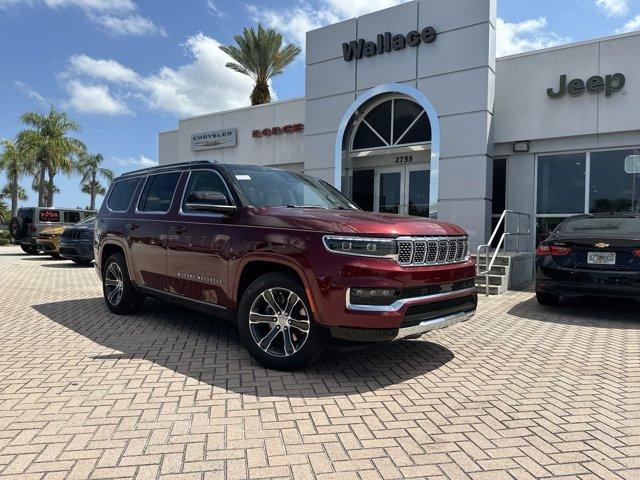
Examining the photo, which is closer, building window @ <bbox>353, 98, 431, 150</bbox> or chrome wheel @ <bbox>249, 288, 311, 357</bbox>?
chrome wheel @ <bbox>249, 288, 311, 357</bbox>

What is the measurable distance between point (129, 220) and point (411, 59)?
9.36 metres

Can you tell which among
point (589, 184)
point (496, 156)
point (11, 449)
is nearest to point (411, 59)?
point (496, 156)

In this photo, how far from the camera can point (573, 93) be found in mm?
11492

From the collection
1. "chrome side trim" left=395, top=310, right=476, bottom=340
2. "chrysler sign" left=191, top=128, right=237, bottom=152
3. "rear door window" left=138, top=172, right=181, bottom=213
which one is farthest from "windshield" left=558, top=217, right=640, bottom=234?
"chrysler sign" left=191, top=128, right=237, bottom=152

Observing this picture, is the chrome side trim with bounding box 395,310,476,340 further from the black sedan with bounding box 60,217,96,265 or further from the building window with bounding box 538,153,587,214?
the black sedan with bounding box 60,217,96,265

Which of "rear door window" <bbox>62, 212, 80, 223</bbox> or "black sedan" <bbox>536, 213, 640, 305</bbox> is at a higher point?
"rear door window" <bbox>62, 212, 80, 223</bbox>

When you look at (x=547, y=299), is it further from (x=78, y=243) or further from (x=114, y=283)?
(x=78, y=243)

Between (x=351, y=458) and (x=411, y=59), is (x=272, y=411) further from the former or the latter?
(x=411, y=59)

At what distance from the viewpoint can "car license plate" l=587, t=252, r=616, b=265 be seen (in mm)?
6633

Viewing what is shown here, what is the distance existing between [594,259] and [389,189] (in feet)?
26.0

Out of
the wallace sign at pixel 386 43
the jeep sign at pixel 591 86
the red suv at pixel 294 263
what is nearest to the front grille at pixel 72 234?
the wallace sign at pixel 386 43

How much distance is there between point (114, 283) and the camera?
6738 mm

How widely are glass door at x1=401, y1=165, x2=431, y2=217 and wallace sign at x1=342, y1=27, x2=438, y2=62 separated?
3.27m

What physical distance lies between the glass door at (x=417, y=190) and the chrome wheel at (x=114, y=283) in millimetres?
8774
